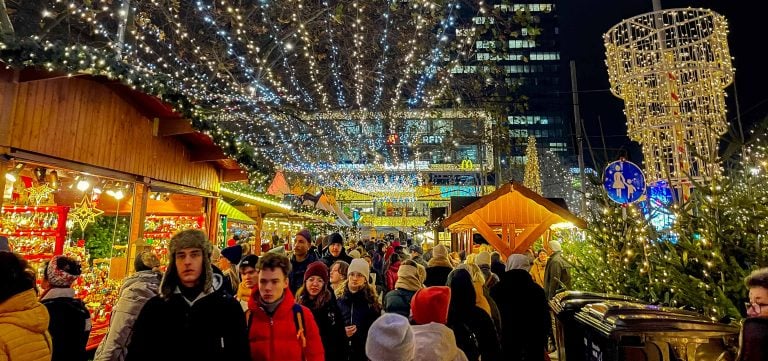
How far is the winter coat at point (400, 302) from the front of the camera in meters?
3.89

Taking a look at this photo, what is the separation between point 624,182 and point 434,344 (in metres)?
5.40

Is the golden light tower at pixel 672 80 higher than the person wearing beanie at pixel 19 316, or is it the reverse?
the golden light tower at pixel 672 80

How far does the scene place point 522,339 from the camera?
186 inches

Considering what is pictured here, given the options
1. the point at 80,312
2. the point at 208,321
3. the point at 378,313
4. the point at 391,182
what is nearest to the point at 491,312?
the point at 378,313

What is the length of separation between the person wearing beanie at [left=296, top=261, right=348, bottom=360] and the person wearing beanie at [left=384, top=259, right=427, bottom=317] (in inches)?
23.2

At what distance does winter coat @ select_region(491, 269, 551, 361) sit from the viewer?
15.5 ft

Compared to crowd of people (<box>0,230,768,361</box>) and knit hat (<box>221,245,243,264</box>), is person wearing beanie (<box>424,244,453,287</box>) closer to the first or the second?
crowd of people (<box>0,230,768,361</box>)

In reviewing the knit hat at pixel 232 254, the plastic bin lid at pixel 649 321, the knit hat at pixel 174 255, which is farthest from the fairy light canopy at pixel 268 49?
the plastic bin lid at pixel 649 321

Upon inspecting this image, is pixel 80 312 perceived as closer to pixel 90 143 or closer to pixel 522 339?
pixel 90 143

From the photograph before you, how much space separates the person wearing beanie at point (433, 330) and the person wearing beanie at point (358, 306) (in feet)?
4.56

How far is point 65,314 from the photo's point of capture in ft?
9.84

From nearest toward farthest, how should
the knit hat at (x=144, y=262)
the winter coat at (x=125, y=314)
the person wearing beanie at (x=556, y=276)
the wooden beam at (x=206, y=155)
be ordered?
the winter coat at (x=125, y=314) < the knit hat at (x=144, y=262) < the wooden beam at (x=206, y=155) < the person wearing beanie at (x=556, y=276)

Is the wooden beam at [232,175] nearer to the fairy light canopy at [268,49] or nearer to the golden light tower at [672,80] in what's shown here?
the fairy light canopy at [268,49]

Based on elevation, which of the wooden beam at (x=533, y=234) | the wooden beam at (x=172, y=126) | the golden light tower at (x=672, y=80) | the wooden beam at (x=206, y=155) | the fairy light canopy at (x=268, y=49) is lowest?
the wooden beam at (x=533, y=234)
